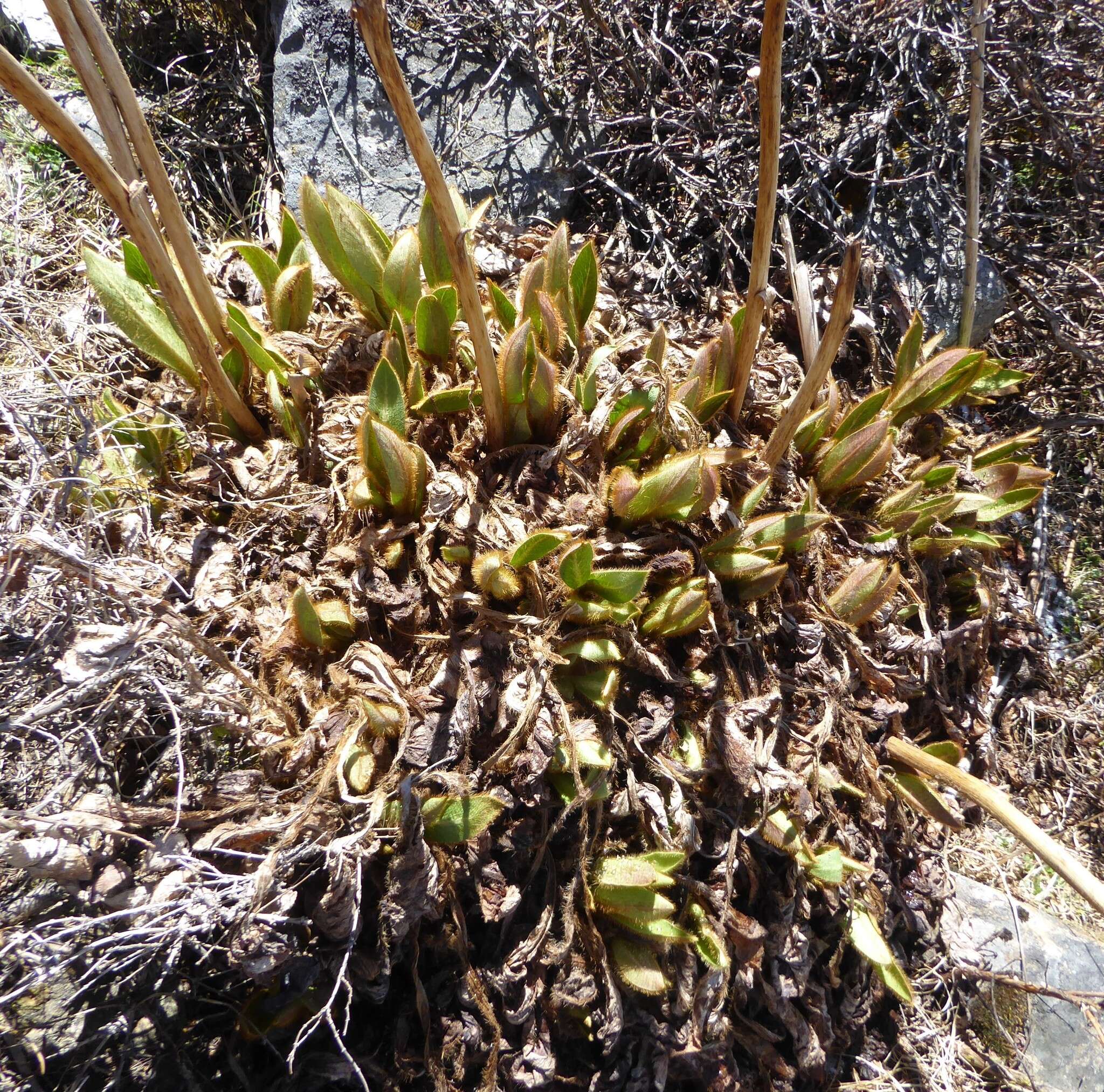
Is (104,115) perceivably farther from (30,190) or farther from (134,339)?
(30,190)

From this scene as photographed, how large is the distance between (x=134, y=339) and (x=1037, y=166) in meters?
3.04

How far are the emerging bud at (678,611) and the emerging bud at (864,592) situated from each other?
0.42 metres

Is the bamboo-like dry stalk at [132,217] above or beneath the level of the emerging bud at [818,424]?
above

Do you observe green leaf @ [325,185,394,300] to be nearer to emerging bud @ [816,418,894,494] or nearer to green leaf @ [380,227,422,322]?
green leaf @ [380,227,422,322]

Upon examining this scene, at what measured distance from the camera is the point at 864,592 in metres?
1.99

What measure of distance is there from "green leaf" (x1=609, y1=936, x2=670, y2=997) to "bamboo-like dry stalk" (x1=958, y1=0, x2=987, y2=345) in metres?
2.18

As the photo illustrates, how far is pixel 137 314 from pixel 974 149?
2.33 metres

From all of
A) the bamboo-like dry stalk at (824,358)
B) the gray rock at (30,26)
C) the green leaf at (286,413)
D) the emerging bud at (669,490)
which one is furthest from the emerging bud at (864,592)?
the gray rock at (30,26)

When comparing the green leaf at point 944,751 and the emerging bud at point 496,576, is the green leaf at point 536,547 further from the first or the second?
the green leaf at point 944,751

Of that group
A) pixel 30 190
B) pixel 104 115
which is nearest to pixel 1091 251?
pixel 104 115

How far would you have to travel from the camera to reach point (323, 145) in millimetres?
2484

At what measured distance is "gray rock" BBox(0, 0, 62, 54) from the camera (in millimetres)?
2703

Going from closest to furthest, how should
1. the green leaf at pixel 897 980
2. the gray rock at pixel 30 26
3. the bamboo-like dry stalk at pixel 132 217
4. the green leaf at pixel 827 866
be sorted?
the bamboo-like dry stalk at pixel 132 217
the green leaf at pixel 827 866
the green leaf at pixel 897 980
the gray rock at pixel 30 26

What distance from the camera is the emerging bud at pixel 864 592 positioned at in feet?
6.51
